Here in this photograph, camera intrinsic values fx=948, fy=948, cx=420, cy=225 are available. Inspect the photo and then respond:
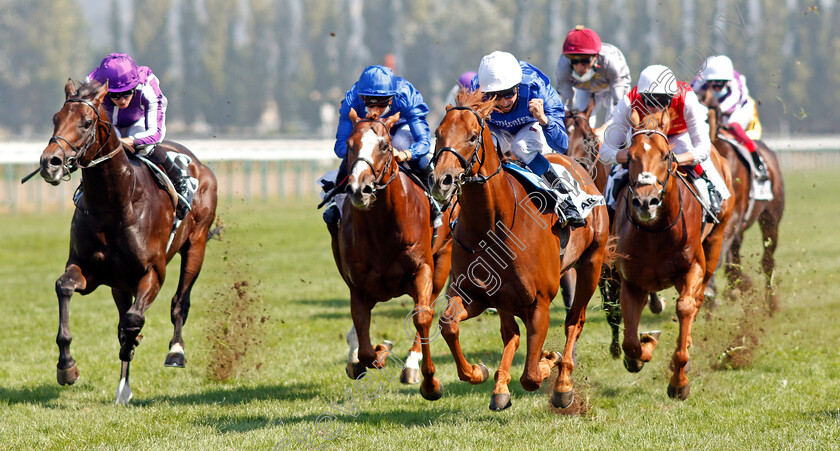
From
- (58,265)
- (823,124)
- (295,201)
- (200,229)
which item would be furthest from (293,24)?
(200,229)

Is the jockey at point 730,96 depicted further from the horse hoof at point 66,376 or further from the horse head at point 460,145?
the horse hoof at point 66,376

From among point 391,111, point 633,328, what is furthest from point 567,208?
point 391,111

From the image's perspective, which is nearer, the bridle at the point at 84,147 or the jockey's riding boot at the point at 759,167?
the bridle at the point at 84,147

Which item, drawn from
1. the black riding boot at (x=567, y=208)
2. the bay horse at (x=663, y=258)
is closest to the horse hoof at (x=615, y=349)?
the bay horse at (x=663, y=258)

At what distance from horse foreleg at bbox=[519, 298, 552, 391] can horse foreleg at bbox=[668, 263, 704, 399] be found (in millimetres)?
1107

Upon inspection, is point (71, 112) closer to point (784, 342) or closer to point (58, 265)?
point (784, 342)

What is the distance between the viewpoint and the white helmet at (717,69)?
932cm

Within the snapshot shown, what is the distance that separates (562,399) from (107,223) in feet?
10.1

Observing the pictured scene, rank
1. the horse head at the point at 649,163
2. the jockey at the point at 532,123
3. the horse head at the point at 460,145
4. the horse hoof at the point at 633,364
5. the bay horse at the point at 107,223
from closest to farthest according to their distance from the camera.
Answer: the horse head at the point at 460,145
the horse head at the point at 649,163
the jockey at the point at 532,123
the bay horse at the point at 107,223
the horse hoof at the point at 633,364

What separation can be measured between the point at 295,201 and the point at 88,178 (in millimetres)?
18729

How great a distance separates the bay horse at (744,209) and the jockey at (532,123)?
293cm

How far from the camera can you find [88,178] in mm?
5996

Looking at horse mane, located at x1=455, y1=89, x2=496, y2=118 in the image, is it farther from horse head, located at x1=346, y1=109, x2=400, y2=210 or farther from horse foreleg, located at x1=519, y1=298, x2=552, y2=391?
horse foreleg, located at x1=519, y1=298, x2=552, y2=391

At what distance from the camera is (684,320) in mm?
5918
